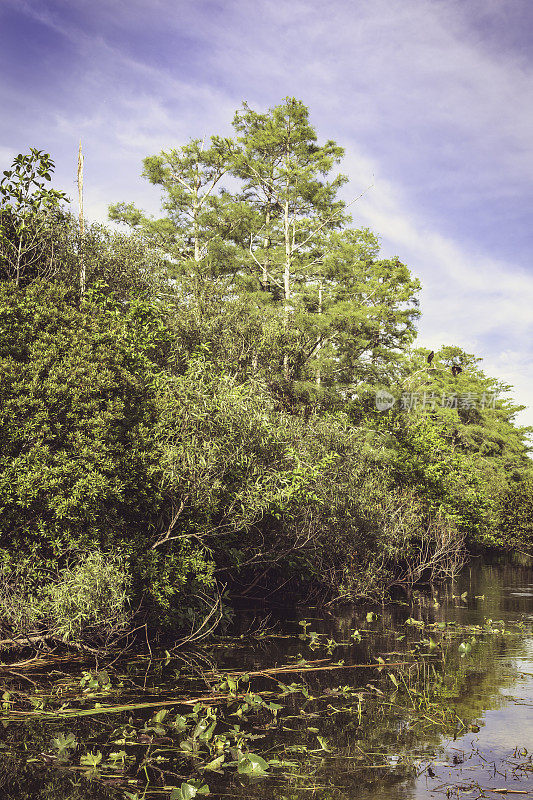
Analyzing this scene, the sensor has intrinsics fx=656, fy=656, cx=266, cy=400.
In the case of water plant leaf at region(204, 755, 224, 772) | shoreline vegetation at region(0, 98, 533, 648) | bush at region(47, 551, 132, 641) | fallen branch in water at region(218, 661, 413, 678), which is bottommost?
water plant leaf at region(204, 755, 224, 772)

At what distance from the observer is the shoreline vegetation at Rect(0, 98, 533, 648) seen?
34.8 feet

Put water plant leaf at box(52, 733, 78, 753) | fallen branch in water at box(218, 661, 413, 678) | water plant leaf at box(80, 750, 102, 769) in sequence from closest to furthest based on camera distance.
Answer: water plant leaf at box(80, 750, 102, 769) < water plant leaf at box(52, 733, 78, 753) < fallen branch in water at box(218, 661, 413, 678)

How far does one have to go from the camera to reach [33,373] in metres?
10.6

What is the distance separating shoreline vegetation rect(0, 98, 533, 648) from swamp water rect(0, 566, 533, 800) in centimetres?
99

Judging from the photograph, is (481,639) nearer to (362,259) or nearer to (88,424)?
(88,424)

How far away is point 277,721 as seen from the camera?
9164mm

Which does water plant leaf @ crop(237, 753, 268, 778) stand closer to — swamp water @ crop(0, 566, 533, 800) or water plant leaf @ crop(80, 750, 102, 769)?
swamp water @ crop(0, 566, 533, 800)

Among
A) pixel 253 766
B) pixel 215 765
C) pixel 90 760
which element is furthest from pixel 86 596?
pixel 253 766

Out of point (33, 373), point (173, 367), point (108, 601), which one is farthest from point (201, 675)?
point (173, 367)

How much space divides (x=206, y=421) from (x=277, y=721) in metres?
5.47

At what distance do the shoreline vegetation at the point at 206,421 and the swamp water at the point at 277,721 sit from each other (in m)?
0.99

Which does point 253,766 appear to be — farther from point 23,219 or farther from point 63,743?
point 23,219

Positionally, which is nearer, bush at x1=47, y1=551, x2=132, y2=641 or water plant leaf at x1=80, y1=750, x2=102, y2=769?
water plant leaf at x1=80, y1=750, x2=102, y2=769

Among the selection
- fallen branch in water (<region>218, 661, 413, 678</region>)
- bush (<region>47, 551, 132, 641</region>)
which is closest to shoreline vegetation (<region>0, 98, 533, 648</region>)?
bush (<region>47, 551, 132, 641</region>)
